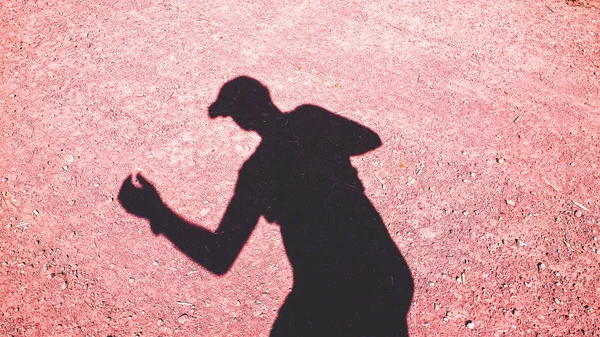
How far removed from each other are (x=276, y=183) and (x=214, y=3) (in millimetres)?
3965

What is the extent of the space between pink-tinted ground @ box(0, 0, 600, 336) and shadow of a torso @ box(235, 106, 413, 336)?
0.15m

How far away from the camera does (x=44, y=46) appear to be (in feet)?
18.5

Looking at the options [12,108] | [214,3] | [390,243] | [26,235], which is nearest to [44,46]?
[12,108]

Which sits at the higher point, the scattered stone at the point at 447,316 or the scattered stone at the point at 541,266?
the scattered stone at the point at 541,266

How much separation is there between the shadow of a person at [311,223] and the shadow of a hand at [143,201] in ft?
0.04

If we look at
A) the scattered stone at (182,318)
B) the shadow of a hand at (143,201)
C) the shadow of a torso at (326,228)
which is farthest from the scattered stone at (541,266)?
the shadow of a hand at (143,201)

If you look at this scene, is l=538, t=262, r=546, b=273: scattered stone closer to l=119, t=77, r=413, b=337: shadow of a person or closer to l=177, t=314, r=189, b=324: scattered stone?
l=119, t=77, r=413, b=337: shadow of a person

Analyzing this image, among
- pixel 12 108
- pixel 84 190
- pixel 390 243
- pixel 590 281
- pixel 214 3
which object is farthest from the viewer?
pixel 214 3

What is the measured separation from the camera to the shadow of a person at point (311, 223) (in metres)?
3.29

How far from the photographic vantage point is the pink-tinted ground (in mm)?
3357

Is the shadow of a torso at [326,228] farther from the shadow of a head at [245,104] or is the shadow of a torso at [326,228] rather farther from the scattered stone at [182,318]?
the scattered stone at [182,318]

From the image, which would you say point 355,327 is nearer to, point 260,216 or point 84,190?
point 260,216

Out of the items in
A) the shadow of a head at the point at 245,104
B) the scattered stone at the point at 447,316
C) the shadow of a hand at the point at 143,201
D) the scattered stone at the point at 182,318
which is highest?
the shadow of a head at the point at 245,104

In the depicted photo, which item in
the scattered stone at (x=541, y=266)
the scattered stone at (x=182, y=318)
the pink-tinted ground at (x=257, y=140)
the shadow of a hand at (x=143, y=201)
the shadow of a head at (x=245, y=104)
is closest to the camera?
the scattered stone at (x=182, y=318)
